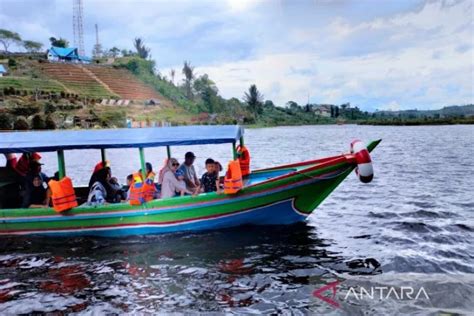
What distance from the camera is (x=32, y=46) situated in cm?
10156

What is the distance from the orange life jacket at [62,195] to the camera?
30.5 ft

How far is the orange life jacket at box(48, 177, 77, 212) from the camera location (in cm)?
929

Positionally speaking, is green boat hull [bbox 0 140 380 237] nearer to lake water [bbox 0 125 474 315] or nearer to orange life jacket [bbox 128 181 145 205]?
orange life jacket [bbox 128 181 145 205]

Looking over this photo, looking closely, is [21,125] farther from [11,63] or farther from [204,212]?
[204,212]

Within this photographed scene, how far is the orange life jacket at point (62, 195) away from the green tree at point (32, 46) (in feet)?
342

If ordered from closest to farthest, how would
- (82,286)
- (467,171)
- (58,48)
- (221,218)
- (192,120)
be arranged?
(82,286) → (221,218) → (467,171) → (192,120) → (58,48)

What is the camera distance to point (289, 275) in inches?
301

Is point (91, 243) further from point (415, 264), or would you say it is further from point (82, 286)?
point (415, 264)

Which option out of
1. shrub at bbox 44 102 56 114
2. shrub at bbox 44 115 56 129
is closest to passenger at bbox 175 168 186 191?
shrub at bbox 44 115 56 129

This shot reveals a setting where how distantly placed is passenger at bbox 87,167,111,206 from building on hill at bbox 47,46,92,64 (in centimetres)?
9599

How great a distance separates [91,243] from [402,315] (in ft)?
21.4

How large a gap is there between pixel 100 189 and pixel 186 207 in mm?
2101

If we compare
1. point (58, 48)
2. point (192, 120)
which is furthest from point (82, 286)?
point (58, 48)

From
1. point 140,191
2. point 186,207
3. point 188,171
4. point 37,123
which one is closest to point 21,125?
point 37,123
